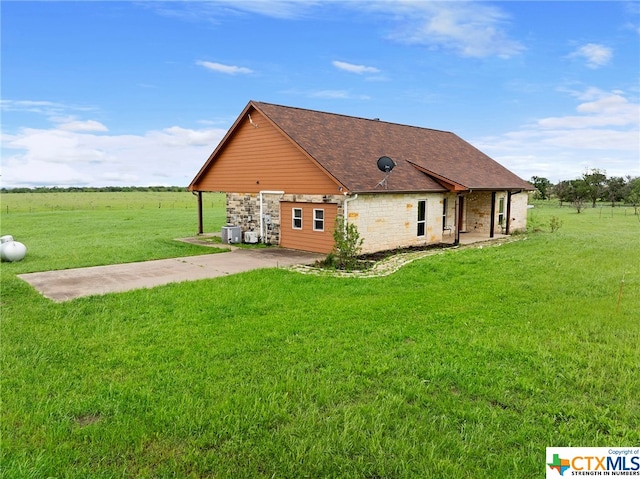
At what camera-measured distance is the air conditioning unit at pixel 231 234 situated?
19.4 metres

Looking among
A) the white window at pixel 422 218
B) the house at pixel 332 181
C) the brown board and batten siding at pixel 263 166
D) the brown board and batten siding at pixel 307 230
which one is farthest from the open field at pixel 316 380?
the white window at pixel 422 218

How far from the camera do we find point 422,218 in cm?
1853

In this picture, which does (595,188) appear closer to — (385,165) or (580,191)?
(580,191)

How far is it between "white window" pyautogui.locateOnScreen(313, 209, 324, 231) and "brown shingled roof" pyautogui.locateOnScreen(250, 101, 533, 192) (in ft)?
5.97

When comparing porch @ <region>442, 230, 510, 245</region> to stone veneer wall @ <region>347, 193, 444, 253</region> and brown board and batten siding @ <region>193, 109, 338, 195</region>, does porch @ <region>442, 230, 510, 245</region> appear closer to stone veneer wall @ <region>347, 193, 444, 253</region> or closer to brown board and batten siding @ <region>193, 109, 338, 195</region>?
stone veneer wall @ <region>347, 193, 444, 253</region>

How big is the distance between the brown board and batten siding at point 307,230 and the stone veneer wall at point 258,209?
247 millimetres

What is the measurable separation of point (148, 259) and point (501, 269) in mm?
11733

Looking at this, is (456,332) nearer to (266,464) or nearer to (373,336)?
(373,336)

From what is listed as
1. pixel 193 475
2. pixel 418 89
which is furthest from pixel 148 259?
pixel 418 89

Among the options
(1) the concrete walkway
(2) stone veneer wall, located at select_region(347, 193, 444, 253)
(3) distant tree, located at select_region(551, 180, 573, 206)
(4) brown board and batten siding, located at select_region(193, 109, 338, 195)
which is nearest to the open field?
(1) the concrete walkway

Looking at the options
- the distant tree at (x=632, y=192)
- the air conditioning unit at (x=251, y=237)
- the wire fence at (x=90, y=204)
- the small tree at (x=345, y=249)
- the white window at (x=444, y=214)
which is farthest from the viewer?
the wire fence at (x=90, y=204)

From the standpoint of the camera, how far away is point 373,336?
23.8 feet

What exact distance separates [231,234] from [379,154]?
24.8ft

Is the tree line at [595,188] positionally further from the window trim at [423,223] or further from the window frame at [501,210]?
the window trim at [423,223]
